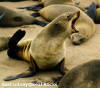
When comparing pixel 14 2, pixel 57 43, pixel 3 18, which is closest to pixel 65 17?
pixel 57 43

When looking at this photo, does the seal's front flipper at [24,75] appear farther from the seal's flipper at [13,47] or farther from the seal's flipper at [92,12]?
the seal's flipper at [92,12]

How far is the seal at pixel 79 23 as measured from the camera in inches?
245

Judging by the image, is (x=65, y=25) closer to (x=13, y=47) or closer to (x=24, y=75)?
(x=24, y=75)

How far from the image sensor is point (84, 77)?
11.1 ft

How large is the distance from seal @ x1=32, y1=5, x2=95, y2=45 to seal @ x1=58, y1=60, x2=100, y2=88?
251 cm

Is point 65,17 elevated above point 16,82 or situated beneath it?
elevated above

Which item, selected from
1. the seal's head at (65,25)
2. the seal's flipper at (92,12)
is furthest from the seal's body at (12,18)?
the seal's head at (65,25)

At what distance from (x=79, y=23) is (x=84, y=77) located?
11.6 feet

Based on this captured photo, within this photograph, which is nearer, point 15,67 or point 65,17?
point 65,17

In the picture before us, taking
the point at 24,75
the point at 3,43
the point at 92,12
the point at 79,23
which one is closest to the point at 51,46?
the point at 24,75

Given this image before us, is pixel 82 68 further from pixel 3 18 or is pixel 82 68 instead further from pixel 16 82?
pixel 3 18

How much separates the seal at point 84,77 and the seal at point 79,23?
2.51 m

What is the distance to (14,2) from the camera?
9.67m

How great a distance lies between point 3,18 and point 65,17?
3008 millimetres
